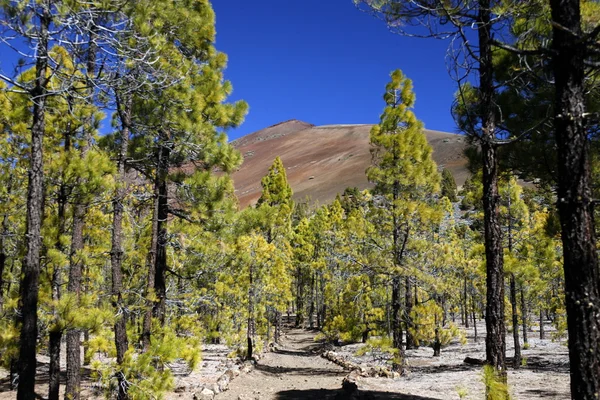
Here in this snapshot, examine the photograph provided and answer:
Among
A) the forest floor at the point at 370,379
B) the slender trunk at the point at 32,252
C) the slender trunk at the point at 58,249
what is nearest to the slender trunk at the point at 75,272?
the slender trunk at the point at 58,249

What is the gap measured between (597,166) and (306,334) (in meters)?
30.2

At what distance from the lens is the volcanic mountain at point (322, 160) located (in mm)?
107625

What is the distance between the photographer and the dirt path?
39.4 feet

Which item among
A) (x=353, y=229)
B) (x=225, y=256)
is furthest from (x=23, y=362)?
(x=353, y=229)

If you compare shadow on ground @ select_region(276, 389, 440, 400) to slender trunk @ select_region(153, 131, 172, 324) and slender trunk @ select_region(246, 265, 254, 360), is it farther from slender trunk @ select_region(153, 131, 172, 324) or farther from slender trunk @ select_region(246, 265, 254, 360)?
slender trunk @ select_region(246, 265, 254, 360)

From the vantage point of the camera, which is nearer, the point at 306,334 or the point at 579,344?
the point at 579,344

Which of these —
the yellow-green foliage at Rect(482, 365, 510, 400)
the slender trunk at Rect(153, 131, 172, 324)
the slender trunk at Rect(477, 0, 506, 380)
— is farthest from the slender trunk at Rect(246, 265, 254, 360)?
the yellow-green foliage at Rect(482, 365, 510, 400)

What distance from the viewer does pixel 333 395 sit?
11.4m

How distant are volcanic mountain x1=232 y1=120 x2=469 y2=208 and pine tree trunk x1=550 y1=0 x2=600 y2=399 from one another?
79395 millimetres

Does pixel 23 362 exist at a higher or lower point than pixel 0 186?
lower

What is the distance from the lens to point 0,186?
8344 mm

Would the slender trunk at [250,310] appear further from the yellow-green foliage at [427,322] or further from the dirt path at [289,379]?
the yellow-green foliage at [427,322]

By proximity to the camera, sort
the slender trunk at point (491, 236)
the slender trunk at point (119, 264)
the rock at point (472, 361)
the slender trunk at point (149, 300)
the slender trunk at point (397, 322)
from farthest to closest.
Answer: the rock at point (472, 361) → the slender trunk at point (397, 322) → the slender trunk at point (149, 300) → the slender trunk at point (119, 264) → the slender trunk at point (491, 236)

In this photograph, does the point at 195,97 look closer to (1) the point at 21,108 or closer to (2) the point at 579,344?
(1) the point at 21,108
